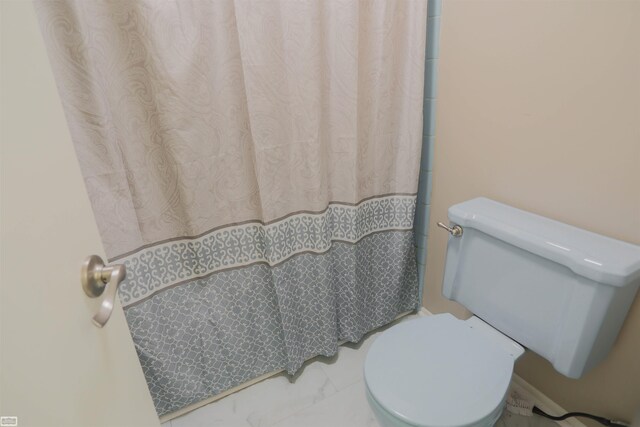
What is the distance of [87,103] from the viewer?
887 mm

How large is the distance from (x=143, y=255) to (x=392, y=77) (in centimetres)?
106

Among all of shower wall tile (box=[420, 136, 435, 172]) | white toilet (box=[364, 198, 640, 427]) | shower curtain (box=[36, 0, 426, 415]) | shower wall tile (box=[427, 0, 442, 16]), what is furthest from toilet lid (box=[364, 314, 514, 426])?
shower wall tile (box=[427, 0, 442, 16])

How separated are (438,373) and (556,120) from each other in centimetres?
79

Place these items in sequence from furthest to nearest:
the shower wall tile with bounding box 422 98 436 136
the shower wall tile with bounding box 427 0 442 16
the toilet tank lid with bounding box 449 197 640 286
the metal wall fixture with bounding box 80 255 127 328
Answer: the shower wall tile with bounding box 422 98 436 136
the shower wall tile with bounding box 427 0 442 16
the toilet tank lid with bounding box 449 197 640 286
the metal wall fixture with bounding box 80 255 127 328

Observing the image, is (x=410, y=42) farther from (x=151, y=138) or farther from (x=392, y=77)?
(x=151, y=138)

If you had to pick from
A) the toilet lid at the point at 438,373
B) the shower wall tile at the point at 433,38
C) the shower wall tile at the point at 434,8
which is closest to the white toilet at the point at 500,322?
the toilet lid at the point at 438,373

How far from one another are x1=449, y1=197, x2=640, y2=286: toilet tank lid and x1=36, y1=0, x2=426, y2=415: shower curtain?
0.37 meters

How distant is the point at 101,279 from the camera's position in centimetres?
53

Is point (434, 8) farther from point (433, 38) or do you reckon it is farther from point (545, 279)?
point (545, 279)

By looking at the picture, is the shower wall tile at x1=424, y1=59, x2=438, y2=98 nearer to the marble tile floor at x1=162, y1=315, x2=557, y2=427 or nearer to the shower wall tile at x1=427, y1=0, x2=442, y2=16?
the shower wall tile at x1=427, y1=0, x2=442, y2=16

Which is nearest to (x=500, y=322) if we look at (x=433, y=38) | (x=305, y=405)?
(x=305, y=405)

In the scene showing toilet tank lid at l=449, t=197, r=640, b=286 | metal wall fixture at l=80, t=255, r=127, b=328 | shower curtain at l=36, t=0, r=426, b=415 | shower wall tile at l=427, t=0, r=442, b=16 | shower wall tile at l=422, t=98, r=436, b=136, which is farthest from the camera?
shower wall tile at l=422, t=98, r=436, b=136

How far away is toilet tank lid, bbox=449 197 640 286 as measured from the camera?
81 cm

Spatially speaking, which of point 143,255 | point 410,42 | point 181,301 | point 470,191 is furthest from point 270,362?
point 410,42
